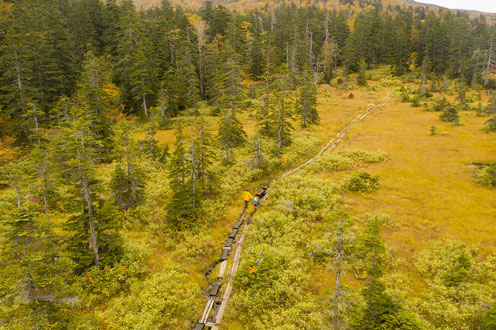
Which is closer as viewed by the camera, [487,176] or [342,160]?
[487,176]

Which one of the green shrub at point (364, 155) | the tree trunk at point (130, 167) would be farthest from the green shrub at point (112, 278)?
the green shrub at point (364, 155)

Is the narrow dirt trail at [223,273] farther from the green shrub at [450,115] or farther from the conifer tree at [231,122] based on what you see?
the green shrub at [450,115]

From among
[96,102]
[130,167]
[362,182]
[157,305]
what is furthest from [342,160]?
[96,102]

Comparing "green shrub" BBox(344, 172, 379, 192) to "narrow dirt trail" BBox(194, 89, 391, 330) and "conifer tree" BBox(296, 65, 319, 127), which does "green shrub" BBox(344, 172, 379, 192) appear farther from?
"conifer tree" BBox(296, 65, 319, 127)

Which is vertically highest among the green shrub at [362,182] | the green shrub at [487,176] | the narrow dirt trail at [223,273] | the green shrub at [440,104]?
the green shrub at [440,104]

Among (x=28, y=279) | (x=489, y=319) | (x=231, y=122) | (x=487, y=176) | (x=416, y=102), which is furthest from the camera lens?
(x=416, y=102)

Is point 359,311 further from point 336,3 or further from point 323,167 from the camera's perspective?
point 336,3

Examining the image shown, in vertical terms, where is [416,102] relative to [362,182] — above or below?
above

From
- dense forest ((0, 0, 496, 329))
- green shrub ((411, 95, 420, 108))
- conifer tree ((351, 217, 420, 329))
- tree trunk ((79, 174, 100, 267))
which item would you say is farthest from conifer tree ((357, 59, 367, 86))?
tree trunk ((79, 174, 100, 267))

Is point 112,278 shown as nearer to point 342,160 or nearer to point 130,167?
point 130,167
